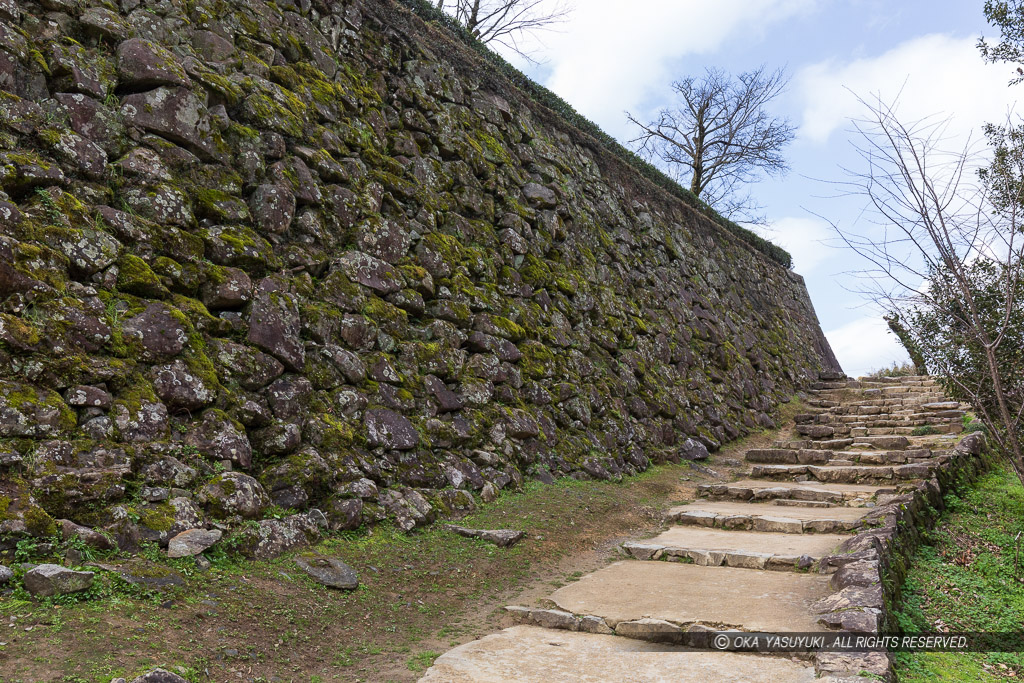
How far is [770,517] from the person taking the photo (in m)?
7.00

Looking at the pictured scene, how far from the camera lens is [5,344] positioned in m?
4.05

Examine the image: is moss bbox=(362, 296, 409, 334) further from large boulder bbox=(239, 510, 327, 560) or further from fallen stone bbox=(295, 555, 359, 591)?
fallen stone bbox=(295, 555, 359, 591)

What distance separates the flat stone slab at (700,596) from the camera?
168 inches

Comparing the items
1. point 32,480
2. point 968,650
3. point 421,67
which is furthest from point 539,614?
point 421,67

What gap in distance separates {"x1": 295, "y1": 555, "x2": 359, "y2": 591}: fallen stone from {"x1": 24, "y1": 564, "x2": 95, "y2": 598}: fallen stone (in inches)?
53.5

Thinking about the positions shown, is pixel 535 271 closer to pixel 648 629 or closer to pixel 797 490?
pixel 797 490

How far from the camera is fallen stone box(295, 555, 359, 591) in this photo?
4391mm

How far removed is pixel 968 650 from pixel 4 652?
543 cm

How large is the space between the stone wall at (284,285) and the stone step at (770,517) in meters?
1.42

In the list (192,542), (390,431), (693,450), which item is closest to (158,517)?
(192,542)

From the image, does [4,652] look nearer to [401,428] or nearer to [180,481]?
[180,481]

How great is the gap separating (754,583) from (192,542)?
413cm

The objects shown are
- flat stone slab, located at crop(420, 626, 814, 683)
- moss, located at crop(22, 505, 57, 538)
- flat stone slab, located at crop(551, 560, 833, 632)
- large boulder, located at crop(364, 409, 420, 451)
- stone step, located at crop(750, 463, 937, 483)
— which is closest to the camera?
flat stone slab, located at crop(420, 626, 814, 683)

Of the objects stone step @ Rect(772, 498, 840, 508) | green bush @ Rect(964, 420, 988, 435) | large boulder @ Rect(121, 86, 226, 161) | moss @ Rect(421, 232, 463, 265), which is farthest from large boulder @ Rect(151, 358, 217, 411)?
green bush @ Rect(964, 420, 988, 435)
